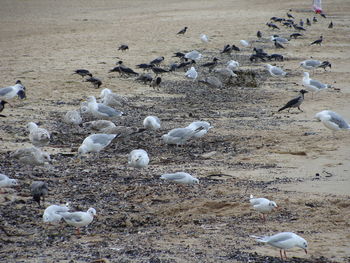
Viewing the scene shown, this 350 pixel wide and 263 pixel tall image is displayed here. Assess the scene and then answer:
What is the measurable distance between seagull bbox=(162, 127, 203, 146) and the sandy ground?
193 mm

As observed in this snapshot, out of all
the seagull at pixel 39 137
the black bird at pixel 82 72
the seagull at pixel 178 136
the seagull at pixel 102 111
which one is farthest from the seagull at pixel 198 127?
the black bird at pixel 82 72

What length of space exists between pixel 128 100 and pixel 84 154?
442 centimetres

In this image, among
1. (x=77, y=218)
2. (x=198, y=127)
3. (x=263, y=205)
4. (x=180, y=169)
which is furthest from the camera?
(x=198, y=127)

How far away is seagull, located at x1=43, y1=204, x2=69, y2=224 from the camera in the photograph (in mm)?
6289

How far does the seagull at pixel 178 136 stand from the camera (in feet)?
32.4

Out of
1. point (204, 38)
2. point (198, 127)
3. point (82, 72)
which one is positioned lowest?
point (204, 38)

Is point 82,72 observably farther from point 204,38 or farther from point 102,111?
point 204,38

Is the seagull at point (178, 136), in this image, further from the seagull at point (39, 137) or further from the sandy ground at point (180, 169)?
the seagull at point (39, 137)

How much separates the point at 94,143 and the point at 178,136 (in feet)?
4.51

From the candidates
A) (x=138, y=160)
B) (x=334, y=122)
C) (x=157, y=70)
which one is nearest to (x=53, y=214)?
(x=138, y=160)

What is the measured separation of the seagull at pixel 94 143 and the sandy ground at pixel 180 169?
0.67 feet

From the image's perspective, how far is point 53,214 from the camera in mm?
6312

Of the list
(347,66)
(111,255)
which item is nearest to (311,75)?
(347,66)

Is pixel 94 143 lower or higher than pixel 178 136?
higher
